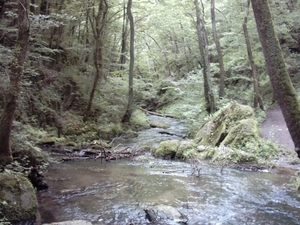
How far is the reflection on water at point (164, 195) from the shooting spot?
21.3 feet

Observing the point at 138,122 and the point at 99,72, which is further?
the point at 138,122

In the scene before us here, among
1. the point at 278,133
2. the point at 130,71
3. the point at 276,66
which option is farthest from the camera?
the point at 130,71

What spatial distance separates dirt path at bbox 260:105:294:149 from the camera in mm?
→ 13886

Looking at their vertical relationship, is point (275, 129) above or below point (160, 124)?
above

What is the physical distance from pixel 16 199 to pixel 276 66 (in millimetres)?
5287

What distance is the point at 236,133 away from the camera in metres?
13.2

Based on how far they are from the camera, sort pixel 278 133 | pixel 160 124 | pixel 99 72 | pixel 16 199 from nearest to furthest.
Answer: pixel 16 199 → pixel 278 133 → pixel 99 72 → pixel 160 124

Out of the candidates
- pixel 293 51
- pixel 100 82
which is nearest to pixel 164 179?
pixel 100 82

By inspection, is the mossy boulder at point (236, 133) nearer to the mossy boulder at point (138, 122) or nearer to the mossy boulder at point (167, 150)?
the mossy boulder at point (167, 150)

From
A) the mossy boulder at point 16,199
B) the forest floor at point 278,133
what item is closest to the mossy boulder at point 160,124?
the forest floor at point 278,133

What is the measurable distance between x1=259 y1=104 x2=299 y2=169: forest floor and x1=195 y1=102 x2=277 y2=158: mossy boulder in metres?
0.61

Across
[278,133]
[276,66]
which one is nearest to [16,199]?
[276,66]

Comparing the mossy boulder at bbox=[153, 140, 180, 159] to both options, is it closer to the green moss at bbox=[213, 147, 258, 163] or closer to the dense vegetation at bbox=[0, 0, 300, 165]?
the green moss at bbox=[213, 147, 258, 163]

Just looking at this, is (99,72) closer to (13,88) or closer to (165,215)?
(13,88)
